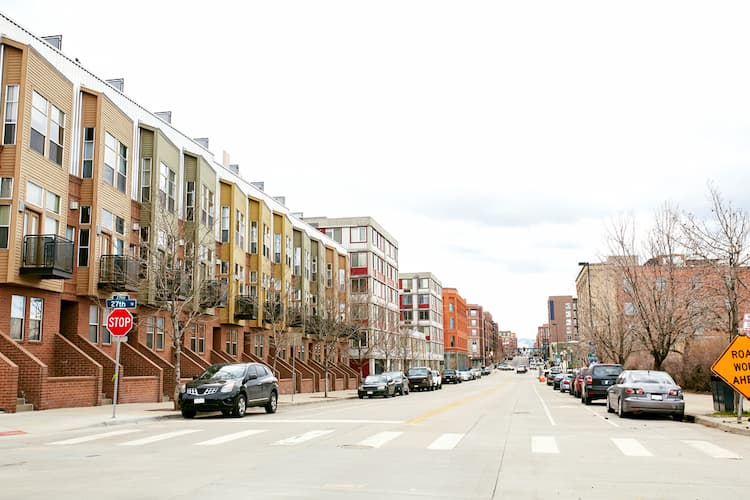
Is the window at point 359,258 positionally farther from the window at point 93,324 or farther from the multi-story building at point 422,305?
the window at point 93,324

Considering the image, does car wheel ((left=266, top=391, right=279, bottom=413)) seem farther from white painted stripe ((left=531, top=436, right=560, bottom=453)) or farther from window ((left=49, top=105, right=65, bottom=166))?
window ((left=49, top=105, right=65, bottom=166))

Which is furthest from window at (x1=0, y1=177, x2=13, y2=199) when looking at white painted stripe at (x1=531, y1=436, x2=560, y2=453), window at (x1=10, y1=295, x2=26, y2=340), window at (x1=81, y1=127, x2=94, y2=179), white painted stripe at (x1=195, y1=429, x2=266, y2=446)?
white painted stripe at (x1=531, y1=436, x2=560, y2=453)

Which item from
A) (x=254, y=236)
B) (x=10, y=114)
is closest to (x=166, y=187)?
(x=10, y=114)

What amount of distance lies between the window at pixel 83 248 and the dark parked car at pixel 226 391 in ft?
27.6

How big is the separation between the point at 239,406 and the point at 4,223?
9.58 m

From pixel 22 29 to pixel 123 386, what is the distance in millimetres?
12813

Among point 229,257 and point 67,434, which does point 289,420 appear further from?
point 229,257

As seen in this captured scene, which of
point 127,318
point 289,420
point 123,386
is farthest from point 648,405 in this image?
point 123,386

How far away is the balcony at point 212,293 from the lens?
31.9m

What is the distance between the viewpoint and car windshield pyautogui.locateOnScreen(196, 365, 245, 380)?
21.9 metres

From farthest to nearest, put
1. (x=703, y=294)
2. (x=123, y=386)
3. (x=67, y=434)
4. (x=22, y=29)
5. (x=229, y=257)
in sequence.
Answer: (x=229, y=257)
(x=703, y=294)
(x=123, y=386)
(x=22, y=29)
(x=67, y=434)

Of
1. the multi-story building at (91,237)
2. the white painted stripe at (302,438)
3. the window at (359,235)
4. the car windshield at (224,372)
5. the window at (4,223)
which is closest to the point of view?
the white painted stripe at (302,438)

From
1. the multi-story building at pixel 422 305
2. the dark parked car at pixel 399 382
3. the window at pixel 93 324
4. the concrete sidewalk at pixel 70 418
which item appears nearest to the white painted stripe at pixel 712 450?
the concrete sidewalk at pixel 70 418

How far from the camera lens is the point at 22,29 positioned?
80.7 feet
